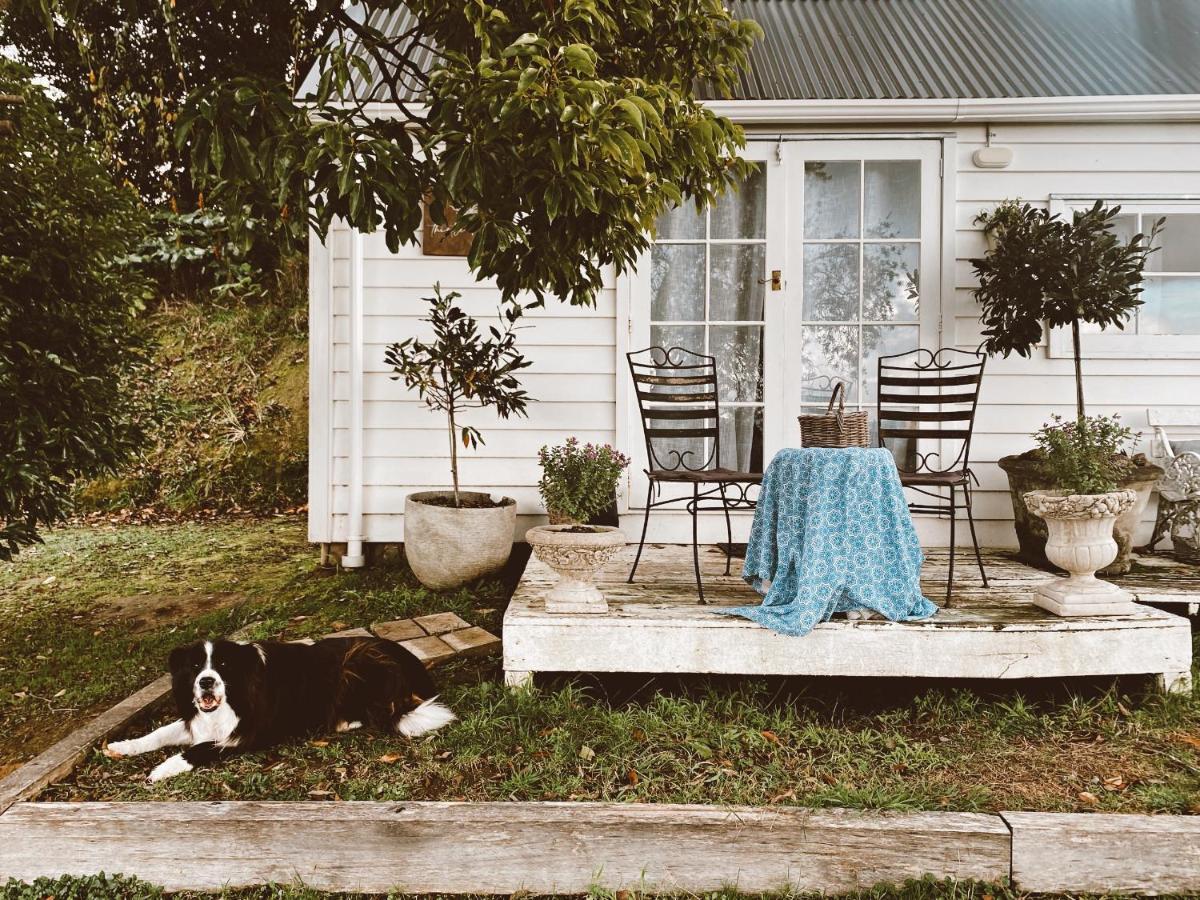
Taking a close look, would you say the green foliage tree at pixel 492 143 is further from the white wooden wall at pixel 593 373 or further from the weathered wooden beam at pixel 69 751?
the white wooden wall at pixel 593 373

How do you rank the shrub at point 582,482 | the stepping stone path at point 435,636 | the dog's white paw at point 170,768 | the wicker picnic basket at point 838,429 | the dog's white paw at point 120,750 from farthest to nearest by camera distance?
the shrub at point 582,482
the stepping stone path at point 435,636
the wicker picnic basket at point 838,429
the dog's white paw at point 120,750
the dog's white paw at point 170,768

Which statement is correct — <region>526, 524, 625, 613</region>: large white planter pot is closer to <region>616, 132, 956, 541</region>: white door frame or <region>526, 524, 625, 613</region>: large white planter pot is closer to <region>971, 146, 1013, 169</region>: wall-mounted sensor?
<region>616, 132, 956, 541</region>: white door frame

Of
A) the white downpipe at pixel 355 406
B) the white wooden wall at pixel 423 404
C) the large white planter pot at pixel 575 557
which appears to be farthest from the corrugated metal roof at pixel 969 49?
the large white planter pot at pixel 575 557

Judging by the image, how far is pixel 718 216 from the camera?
4.62m

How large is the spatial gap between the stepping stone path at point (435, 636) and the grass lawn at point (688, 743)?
3.6 inches

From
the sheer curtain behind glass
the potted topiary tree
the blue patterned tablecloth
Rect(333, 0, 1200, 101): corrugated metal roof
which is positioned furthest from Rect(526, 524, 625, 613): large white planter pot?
Rect(333, 0, 1200, 101): corrugated metal roof

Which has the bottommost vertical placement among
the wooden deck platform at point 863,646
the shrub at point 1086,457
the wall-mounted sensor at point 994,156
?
the wooden deck platform at point 863,646

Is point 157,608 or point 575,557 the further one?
point 157,608

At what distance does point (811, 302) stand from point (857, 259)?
37 centimetres

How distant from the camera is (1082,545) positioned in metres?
2.82

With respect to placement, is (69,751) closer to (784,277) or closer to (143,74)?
(784,277)

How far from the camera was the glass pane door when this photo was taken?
4.54m

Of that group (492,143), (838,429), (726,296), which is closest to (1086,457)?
(838,429)

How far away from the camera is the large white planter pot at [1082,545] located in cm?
274
